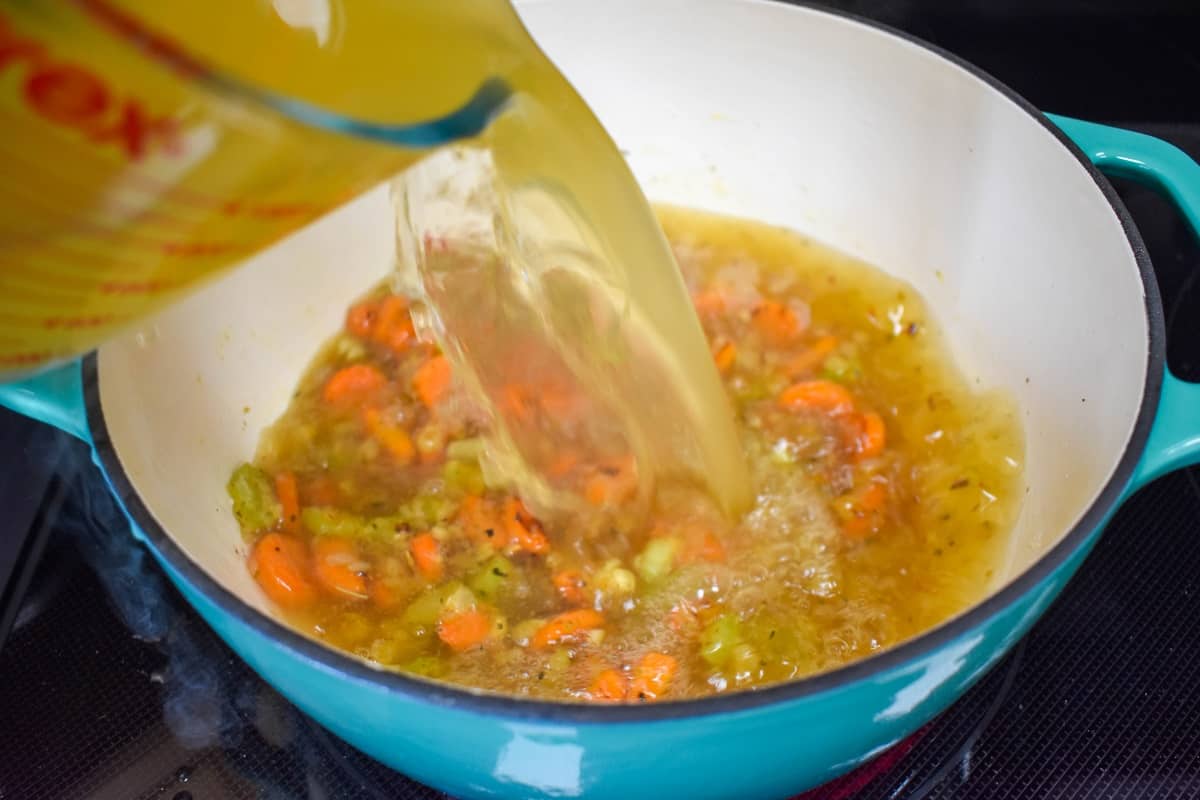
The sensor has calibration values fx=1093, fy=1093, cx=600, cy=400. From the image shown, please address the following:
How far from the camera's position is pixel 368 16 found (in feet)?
2.50

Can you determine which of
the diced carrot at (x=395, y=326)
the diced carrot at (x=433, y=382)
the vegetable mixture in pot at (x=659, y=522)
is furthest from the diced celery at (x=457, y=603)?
the diced carrot at (x=395, y=326)

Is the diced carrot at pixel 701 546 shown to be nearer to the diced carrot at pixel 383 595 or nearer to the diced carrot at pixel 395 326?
the diced carrot at pixel 383 595

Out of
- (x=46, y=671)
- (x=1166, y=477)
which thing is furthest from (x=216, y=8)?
(x=1166, y=477)

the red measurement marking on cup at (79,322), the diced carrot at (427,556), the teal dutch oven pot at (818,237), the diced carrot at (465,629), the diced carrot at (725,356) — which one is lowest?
→ the diced carrot at (465,629)

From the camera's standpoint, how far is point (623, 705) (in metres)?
0.67

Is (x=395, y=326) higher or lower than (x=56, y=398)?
lower

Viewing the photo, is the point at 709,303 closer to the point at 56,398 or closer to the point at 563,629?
the point at 563,629

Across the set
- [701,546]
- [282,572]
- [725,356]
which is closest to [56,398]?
[282,572]

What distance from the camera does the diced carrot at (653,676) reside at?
1066mm

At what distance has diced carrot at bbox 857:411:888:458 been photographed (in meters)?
1.32

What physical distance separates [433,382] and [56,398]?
555 mm

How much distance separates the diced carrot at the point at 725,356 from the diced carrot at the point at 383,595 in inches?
20.3

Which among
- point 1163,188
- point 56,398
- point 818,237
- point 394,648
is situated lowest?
point 394,648

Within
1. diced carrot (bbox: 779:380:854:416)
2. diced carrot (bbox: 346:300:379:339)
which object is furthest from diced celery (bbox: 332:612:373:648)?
diced carrot (bbox: 779:380:854:416)
